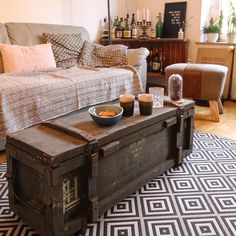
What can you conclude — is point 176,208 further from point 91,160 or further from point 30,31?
point 30,31

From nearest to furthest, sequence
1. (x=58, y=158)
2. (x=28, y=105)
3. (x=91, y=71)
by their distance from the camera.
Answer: (x=58, y=158) → (x=28, y=105) → (x=91, y=71)

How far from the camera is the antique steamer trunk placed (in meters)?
1.09

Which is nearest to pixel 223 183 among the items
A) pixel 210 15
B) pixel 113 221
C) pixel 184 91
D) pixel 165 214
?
pixel 165 214

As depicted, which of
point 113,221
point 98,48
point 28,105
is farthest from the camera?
point 98,48

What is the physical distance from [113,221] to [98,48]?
1.98 metres

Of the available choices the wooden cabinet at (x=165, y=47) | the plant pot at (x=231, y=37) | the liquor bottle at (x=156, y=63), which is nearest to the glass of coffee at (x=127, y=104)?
the wooden cabinet at (x=165, y=47)

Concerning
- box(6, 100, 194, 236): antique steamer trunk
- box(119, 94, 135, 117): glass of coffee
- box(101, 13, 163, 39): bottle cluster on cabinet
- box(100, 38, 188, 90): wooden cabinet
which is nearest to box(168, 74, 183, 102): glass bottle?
box(6, 100, 194, 236): antique steamer trunk

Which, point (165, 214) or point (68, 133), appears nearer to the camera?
point (68, 133)

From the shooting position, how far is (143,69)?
283cm

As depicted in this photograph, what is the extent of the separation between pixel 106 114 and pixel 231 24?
2.59 metres

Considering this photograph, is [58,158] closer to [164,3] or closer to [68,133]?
[68,133]

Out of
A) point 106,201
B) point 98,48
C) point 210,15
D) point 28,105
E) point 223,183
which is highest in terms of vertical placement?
point 210,15

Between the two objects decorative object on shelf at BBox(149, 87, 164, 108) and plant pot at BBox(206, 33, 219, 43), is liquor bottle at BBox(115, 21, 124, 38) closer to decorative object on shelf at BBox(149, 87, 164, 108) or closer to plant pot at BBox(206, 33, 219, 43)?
plant pot at BBox(206, 33, 219, 43)

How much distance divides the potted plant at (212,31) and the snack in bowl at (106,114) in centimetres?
234
